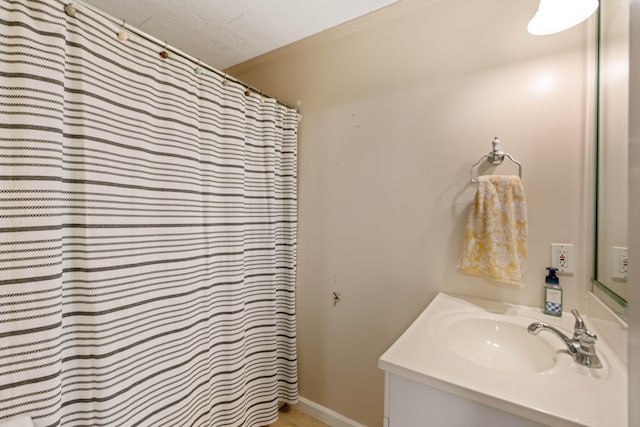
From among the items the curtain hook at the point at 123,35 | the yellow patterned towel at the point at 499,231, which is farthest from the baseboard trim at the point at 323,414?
the curtain hook at the point at 123,35

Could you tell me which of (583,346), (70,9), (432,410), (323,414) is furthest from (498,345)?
(70,9)

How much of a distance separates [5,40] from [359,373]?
6.43ft

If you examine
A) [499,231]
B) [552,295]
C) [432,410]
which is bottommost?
[432,410]

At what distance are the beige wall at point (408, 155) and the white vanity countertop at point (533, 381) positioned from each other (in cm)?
44

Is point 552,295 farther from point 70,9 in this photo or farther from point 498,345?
point 70,9

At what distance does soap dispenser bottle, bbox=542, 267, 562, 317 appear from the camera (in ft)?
3.54

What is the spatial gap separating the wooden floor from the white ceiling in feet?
7.66

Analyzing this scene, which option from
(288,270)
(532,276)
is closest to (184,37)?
(288,270)

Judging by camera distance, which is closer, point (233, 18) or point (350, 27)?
point (233, 18)

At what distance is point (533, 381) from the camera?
2.31ft

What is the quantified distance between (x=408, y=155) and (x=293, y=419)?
5.84 ft

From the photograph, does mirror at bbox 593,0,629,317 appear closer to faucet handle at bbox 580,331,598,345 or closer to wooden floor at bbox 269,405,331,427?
faucet handle at bbox 580,331,598,345

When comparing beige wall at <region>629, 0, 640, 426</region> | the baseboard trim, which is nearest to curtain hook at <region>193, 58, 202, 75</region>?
beige wall at <region>629, 0, 640, 426</region>

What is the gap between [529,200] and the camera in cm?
116
